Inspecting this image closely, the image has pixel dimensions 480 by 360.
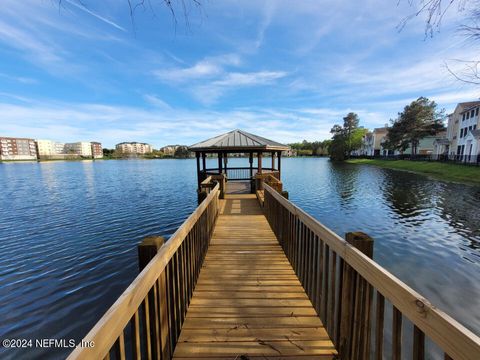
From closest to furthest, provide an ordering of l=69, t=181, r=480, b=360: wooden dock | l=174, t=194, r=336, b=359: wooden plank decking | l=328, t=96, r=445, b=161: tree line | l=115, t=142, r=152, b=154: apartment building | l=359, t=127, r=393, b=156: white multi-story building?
l=69, t=181, r=480, b=360: wooden dock → l=174, t=194, r=336, b=359: wooden plank decking → l=328, t=96, r=445, b=161: tree line → l=359, t=127, r=393, b=156: white multi-story building → l=115, t=142, r=152, b=154: apartment building

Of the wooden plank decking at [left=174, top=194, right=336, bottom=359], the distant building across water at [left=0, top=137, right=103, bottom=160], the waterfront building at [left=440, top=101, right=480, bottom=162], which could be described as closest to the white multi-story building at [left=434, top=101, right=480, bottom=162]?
the waterfront building at [left=440, top=101, right=480, bottom=162]

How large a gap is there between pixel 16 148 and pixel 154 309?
562ft

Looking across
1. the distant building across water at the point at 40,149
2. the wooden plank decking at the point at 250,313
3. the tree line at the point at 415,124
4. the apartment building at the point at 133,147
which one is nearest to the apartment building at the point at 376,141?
the tree line at the point at 415,124

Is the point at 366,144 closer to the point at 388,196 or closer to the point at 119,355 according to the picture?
the point at 388,196

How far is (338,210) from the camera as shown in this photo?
1300cm

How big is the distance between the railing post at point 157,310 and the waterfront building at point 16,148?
158 meters

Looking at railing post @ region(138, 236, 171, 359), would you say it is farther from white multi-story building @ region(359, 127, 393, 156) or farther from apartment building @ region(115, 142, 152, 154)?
apartment building @ region(115, 142, 152, 154)

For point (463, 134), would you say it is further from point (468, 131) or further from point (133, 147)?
point (133, 147)

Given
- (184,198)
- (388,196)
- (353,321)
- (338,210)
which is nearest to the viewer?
(353,321)

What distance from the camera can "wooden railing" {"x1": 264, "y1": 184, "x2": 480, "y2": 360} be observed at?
100 centimetres

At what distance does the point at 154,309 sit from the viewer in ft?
5.88

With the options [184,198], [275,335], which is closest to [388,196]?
[184,198]

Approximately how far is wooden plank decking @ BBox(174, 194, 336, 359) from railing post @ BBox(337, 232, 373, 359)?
294mm

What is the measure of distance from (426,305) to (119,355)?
5.45ft
